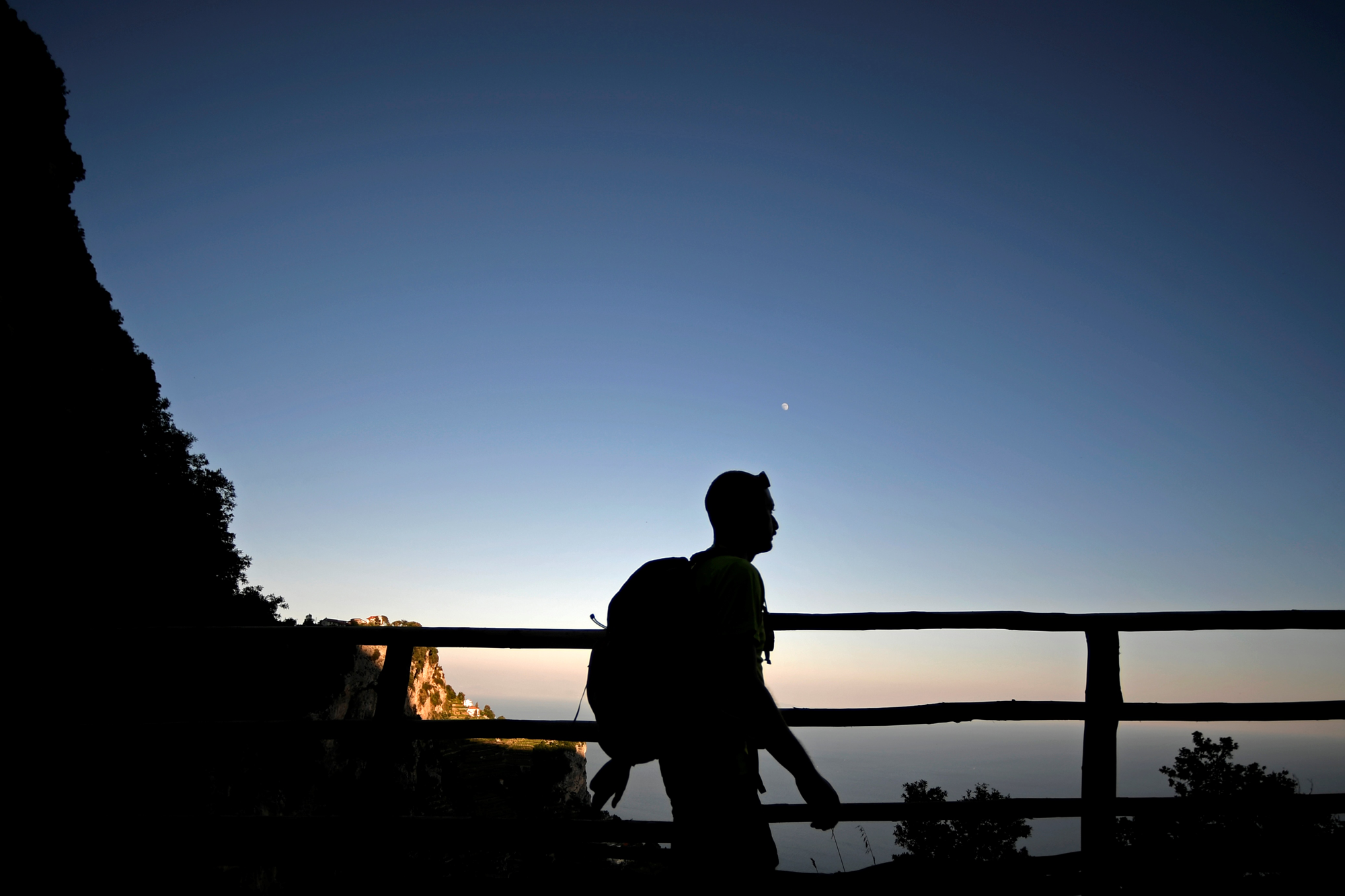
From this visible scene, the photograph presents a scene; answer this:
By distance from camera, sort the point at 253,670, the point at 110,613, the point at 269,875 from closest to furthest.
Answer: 1. the point at 269,875
2. the point at 110,613
3. the point at 253,670

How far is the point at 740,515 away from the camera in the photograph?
2.21 meters

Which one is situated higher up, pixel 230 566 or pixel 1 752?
pixel 230 566

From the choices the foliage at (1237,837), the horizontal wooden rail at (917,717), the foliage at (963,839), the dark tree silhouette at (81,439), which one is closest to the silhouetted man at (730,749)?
the horizontal wooden rail at (917,717)

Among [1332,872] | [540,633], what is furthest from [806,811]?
[1332,872]

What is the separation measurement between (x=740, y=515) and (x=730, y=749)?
733mm

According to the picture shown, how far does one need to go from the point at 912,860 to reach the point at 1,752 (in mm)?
5055

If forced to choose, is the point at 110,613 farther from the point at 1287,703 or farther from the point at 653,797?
the point at 653,797

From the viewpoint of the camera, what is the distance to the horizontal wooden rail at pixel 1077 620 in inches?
130

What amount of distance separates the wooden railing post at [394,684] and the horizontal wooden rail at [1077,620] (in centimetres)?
196

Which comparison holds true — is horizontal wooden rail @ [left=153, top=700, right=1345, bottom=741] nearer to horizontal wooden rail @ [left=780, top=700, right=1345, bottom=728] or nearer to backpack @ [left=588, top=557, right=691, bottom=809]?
horizontal wooden rail @ [left=780, top=700, right=1345, bottom=728]

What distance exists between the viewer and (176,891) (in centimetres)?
313

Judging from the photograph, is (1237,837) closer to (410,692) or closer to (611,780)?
(611,780)

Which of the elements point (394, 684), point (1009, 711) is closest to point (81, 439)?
point (394, 684)

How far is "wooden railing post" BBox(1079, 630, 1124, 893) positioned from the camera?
3.18 metres
